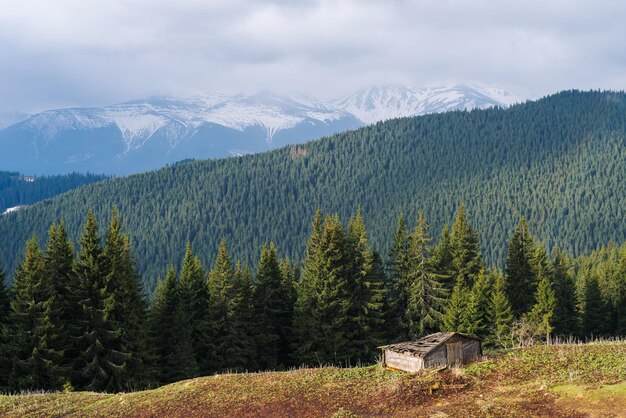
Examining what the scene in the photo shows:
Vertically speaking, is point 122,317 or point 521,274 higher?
point 521,274

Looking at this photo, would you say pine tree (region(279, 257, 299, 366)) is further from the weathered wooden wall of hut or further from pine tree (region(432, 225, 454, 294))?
the weathered wooden wall of hut

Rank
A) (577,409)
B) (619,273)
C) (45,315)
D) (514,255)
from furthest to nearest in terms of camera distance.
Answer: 1. (619,273)
2. (514,255)
3. (45,315)
4. (577,409)

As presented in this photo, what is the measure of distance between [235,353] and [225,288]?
5992 millimetres

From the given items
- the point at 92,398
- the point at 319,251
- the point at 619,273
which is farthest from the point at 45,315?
the point at 619,273

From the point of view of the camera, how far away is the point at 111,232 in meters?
40.4

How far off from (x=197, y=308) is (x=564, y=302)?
39295 millimetres

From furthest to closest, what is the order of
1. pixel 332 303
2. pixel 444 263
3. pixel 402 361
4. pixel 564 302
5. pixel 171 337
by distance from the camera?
pixel 564 302
pixel 444 263
pixel 332 303
pixel 171 337
pixel 402 361

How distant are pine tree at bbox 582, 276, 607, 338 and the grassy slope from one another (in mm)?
38762

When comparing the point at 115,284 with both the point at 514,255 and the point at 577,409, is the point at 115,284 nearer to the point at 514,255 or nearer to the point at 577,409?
the point at 577,409

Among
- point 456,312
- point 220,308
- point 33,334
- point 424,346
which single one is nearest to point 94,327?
point 33,334

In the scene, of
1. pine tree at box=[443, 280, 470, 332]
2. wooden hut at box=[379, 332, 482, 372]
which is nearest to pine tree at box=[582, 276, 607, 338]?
pine tree at box=[443, 280, 470, 332]

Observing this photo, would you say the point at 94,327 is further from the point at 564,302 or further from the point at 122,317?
the point at 564,302

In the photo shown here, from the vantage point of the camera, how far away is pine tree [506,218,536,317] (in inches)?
2149

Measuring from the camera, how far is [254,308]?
5119cm
